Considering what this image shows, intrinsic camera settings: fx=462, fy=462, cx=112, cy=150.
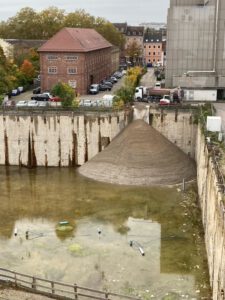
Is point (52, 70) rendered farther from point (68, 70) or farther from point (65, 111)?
point (65, 111)

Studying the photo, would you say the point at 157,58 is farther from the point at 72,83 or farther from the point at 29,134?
the point at 29,134

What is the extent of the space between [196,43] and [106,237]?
2902 centimetres

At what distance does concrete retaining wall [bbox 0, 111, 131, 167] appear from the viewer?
136ft

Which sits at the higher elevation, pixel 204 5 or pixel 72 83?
pixel 204 5

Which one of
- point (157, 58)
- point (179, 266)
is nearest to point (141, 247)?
point (179, 266)

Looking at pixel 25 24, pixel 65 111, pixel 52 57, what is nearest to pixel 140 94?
pixel 65 111

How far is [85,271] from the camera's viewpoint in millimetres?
22906

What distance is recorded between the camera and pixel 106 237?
2695 centimetres

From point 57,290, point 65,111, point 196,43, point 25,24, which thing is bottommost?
point 57,290

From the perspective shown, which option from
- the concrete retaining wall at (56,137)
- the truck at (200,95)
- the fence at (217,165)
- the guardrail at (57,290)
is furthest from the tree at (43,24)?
the guardrail at (57,290)

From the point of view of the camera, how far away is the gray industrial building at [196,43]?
4744cm

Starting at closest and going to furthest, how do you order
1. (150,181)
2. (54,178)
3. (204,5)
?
(150,181), (54,178), (204,5)

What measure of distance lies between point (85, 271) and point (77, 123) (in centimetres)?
2040

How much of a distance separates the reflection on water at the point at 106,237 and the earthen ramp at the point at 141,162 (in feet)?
4.02
